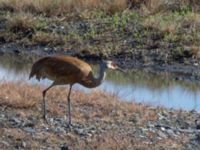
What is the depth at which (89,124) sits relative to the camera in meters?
11.7

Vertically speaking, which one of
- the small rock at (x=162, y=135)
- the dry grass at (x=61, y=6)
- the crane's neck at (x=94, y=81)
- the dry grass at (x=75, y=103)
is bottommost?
the small rock at (x=162, y=135)

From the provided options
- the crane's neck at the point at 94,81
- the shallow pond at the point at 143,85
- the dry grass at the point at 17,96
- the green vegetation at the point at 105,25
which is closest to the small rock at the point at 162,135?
the crane's neck at the point at 94,81

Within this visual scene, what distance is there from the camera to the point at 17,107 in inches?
479

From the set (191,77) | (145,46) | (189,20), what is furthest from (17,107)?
(189,20)

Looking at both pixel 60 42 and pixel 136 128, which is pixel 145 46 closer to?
pixel 60 42

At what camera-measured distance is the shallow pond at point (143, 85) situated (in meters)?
15.3

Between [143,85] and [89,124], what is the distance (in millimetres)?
6124

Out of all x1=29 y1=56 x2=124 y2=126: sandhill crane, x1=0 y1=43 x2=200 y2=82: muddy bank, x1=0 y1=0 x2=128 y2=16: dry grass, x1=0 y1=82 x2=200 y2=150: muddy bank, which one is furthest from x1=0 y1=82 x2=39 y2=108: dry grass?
x1=0 y1=0 x2=128 y2=16: dry grass

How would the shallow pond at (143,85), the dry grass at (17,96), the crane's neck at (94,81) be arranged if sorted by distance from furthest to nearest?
the shallow pond at (143,85)
the dry grass at (17,96)
the crane's neck at (94,81)

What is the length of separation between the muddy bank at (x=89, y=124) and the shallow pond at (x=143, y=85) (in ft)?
4.16

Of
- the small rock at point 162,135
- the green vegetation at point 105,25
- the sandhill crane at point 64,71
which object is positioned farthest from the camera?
the green vegetation at point 105,25

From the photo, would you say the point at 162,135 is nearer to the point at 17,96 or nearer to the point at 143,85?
the point at 17,96

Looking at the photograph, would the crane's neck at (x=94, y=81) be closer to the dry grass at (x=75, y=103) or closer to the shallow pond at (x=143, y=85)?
the dry grass at (x=75, y=103)

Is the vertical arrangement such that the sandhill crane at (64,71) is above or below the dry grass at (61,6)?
below
